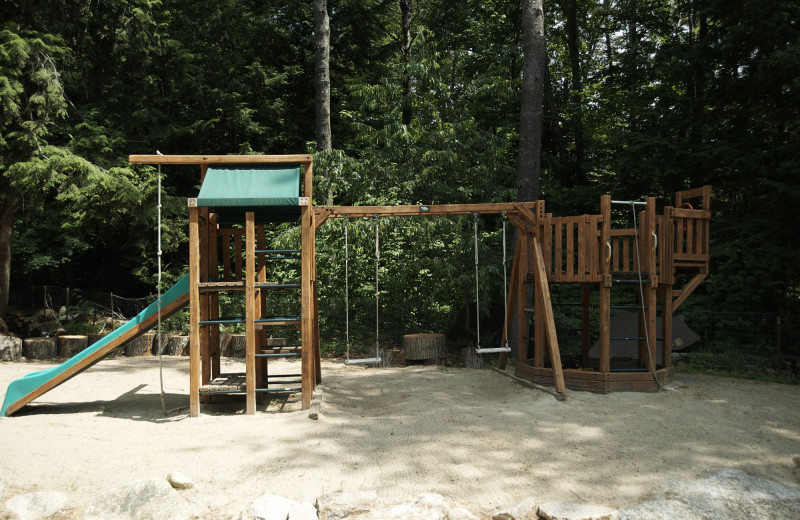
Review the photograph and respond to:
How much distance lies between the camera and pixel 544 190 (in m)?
15.1

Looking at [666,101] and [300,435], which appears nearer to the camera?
[300,435]

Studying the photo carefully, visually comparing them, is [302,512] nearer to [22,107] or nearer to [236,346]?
[236,346]

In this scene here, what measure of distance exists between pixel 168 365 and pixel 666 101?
38.2 feet

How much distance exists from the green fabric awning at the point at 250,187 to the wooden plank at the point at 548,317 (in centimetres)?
335

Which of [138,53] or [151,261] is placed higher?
[138,53]

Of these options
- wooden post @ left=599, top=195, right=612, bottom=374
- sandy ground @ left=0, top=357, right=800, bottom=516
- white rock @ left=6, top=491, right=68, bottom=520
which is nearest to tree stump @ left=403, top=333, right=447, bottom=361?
sandy ground @ left=0, top=357, right=800, bottom=516

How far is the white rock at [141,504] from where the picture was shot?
4.34 metres

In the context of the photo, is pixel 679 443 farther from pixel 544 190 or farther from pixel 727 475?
pixel 544 190

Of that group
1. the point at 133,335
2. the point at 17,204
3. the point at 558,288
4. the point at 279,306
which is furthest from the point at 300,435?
the point at 17,204

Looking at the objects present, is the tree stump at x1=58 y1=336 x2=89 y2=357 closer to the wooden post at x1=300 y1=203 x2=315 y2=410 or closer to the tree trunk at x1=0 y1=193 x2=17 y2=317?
the tree trunk at x1=0 y1=193 x2=17 y2=317

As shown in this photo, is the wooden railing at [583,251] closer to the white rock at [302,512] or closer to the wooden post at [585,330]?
the wooden post at [585,330]

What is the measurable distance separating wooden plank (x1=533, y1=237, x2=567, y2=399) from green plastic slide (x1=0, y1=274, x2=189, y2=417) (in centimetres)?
454

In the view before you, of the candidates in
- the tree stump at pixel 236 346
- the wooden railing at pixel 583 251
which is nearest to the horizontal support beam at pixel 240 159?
the wooden railing at pixel 583 251

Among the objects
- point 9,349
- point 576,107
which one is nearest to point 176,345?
point 9,349
